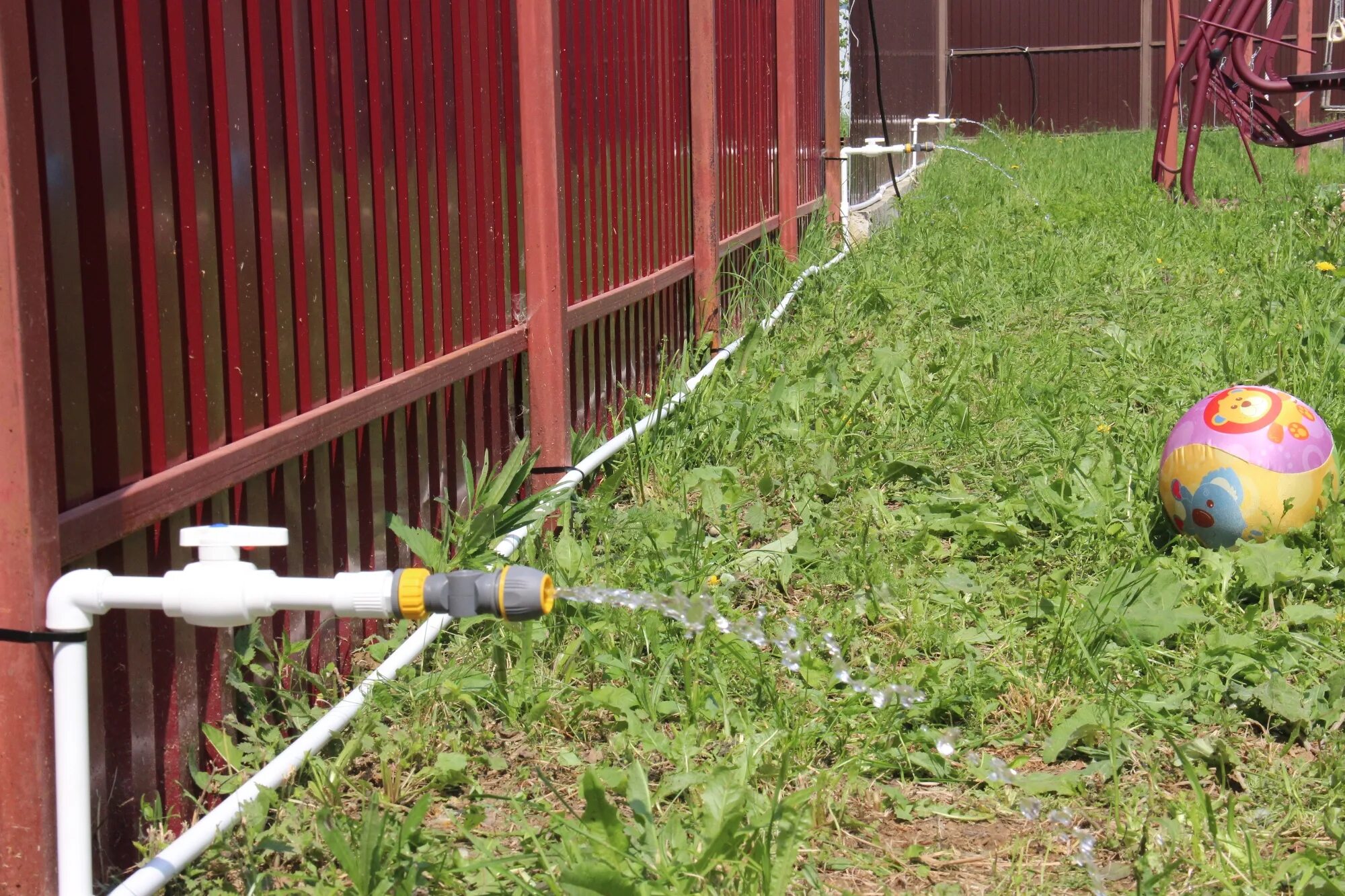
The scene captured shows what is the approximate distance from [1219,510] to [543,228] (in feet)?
5.74

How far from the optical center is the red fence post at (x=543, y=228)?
3609 mm

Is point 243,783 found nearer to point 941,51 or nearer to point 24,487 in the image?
point 24,487

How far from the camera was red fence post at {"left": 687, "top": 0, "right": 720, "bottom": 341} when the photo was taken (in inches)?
215

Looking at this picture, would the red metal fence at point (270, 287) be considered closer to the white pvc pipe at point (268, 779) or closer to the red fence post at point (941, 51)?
the white pvc pipe at point (268, 779)

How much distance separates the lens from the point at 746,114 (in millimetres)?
6715

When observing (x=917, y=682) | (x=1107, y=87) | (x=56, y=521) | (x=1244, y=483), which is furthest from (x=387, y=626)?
(x=1107, y=87)

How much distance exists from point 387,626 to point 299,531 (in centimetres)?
43

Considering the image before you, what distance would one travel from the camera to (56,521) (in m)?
1.73

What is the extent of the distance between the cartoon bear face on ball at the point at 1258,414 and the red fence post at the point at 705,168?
7.72 feet

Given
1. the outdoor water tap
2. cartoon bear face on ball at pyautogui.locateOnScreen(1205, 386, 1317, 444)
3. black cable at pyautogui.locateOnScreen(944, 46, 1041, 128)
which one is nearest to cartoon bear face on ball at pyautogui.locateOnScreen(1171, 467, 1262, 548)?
cartoon bear face on ball at pyautogui.locateOnScreen(1205, 386, 1317, 444)

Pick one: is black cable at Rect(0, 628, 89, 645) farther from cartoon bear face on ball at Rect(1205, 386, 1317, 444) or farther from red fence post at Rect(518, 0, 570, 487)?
cartoon bear face on ball at Rect(1205, 386, 1317, 444)

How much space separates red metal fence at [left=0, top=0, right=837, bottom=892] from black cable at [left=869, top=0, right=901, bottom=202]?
6323 mm

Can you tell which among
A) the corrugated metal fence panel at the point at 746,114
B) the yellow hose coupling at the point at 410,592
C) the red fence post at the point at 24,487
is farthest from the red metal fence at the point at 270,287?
the corrugated metal fence panel at the point at 746,114

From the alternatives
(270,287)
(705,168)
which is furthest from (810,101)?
(270,287)
